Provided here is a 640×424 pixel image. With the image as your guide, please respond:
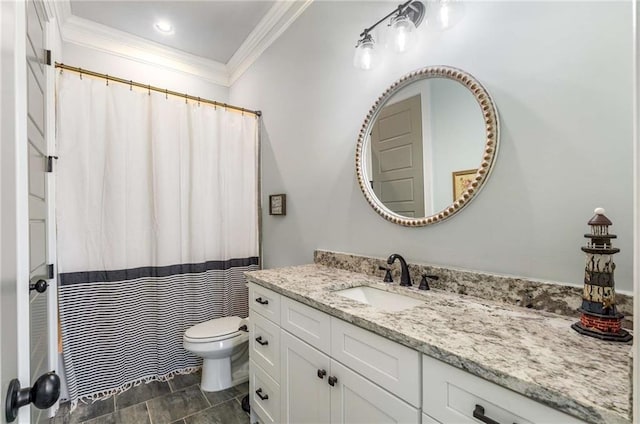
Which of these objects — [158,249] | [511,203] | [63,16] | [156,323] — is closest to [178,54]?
[63,16]

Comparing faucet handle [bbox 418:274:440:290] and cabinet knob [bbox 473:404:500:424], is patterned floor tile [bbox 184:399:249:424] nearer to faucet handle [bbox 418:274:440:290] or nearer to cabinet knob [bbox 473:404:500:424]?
faucet handle [bbox 418:274:440:290]

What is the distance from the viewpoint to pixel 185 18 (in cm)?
244

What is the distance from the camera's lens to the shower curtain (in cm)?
188

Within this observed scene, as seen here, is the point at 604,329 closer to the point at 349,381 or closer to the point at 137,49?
the point at 349,381

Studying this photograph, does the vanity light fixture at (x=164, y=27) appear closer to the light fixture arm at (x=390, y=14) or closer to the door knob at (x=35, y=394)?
the light fixture arm at (x=390, y=14)

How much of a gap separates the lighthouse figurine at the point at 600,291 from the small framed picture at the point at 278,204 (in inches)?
73.9

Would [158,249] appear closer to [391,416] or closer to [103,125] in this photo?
[103,125]

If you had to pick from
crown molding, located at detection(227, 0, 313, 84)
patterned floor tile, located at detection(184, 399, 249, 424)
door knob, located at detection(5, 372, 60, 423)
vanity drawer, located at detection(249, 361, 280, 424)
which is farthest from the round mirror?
patterned floor tile, located at detection(184, 399, 249, 424)

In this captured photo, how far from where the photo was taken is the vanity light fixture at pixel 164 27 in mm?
2508

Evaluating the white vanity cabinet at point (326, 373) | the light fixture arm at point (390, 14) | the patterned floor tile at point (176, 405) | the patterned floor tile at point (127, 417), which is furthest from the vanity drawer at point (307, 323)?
the light fixture arm at point (390, 14)

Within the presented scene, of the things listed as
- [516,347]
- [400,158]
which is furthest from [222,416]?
[400,158]

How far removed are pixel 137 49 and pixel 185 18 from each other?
719mm

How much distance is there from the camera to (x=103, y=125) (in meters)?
1.98

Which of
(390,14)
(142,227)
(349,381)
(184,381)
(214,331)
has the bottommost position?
(184,381)
